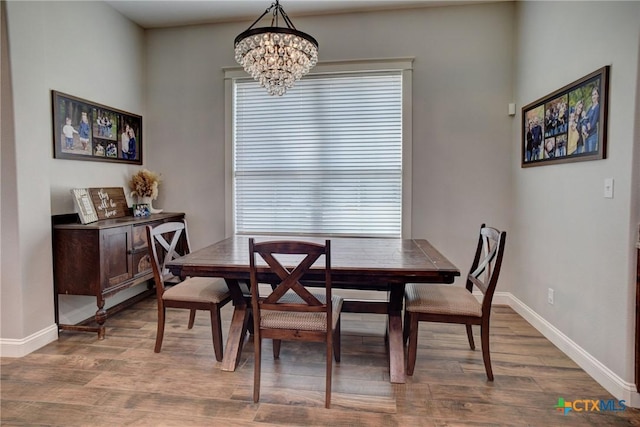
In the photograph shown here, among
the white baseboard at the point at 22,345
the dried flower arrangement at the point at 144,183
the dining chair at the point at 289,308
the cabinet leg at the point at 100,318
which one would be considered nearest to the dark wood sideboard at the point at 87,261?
the cabinet leg at the point at 100,318

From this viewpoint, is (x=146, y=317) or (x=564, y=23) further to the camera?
(x=146, y=317)

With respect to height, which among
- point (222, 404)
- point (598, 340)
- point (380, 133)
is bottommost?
point (222, 404)

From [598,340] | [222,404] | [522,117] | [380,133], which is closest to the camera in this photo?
[222,404]

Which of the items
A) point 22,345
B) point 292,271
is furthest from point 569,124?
point 22,345

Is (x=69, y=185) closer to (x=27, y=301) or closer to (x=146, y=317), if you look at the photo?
(x=27, y=301)

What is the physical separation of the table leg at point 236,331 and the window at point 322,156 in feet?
4.74

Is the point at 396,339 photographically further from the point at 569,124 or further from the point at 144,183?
the point at 144,183

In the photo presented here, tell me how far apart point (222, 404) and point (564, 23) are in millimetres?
3483

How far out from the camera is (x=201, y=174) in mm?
3973

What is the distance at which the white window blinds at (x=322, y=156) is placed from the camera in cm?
367

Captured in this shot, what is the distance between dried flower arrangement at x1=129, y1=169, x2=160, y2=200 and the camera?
12.1 feet

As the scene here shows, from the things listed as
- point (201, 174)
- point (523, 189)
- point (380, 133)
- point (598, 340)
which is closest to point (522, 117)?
point (523, 189)

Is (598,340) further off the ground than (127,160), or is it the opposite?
(127,160)

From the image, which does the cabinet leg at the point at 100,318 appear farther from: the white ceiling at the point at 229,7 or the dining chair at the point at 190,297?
the white ceiling at the point at 229,7
